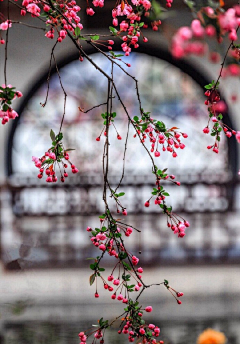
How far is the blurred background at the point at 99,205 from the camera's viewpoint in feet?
13.0

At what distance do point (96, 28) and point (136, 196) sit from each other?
163 centimetres

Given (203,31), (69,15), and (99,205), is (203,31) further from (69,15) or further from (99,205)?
(99,205)

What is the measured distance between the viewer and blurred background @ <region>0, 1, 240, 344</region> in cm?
396

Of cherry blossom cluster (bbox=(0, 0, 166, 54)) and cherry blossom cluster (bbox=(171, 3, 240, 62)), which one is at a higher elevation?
cherry blossom cluster (bbox=(0, 0, 166, 54))

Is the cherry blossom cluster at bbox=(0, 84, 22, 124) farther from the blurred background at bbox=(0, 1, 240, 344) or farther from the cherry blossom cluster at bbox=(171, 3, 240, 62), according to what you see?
the blurred background at bbox=(0, 1, 240, 344)

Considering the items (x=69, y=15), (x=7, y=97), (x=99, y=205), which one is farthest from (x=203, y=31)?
(x=99, y=205)

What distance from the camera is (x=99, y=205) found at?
4.67 meters

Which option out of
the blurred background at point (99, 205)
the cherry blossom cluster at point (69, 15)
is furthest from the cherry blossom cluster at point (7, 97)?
the blurred background at point (99, 205)

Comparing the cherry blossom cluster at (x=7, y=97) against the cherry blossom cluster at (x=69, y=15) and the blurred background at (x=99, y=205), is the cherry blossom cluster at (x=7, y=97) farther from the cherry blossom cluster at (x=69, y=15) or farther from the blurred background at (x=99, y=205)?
the blurred background at (x=99, y=205)

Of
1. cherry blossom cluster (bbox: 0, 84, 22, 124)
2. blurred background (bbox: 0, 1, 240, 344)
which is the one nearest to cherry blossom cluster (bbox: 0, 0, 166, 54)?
cherry blossom cluster (bbox: 0, 84, 22, 124)

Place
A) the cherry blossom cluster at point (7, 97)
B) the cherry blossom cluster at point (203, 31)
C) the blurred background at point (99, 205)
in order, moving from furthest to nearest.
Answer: the blurred background at point (99, 205) → the cherry blossom cluster at point (7, 97) → the cherry blossom cluster at point (203, 31)

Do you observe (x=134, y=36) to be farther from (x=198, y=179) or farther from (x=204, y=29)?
(x=198, y=179)

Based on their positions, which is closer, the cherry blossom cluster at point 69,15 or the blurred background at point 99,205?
the cherry blossom cluster at point 69,15

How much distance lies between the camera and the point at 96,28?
4.96 metres
